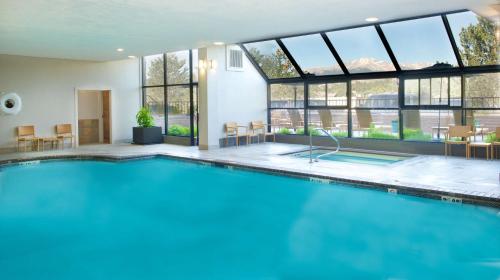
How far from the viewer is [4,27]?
755 cm

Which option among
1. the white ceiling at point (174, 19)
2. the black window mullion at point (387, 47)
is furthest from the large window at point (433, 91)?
the white ceiling at point (174, 19)

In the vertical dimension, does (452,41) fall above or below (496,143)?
above

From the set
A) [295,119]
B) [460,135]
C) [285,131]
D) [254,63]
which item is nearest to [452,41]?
[460,135]

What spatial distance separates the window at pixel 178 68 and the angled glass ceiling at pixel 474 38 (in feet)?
23.9

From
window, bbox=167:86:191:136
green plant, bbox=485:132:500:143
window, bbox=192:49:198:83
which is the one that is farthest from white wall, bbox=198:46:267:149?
green plant, bbox=485:132:500:143

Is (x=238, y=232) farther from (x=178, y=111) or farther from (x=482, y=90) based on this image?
(x=178, y=111)

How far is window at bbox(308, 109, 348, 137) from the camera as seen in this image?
1133 centimetres

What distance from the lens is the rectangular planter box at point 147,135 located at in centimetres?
1300

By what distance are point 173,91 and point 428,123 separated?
748 cm

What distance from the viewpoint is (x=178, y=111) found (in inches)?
518

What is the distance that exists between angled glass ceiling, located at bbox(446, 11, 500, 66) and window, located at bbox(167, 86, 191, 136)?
741 cm

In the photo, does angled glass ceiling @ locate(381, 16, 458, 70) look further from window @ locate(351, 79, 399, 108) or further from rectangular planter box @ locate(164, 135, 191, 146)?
rectangular planter box @ locate(164, 135, 191, 146)

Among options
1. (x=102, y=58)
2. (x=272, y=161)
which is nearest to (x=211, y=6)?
(x=272, y=161)

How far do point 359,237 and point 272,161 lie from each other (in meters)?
4.12
